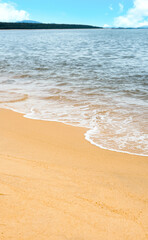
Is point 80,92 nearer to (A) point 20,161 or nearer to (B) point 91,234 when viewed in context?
(A) point 20,161

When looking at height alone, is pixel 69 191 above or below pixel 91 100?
below

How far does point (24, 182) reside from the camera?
2.72 meters

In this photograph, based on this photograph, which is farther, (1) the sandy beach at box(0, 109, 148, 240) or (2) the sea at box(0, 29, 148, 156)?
(2) the sea at box(0, 29, 148, 156)

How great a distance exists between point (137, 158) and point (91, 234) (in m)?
2.04

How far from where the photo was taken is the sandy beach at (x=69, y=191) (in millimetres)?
2084

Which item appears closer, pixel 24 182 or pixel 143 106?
pixel 24 182

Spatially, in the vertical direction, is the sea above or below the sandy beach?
above

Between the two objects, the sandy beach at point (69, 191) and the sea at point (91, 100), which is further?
the sea at point (91, 100)

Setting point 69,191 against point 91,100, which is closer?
point 69,191

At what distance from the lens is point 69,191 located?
2.63m

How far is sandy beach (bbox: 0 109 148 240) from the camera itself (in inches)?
82.0

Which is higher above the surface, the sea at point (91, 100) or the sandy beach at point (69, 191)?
the sea at point (91, 100)

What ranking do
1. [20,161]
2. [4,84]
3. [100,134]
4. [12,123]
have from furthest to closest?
1. [4,84]
2. [12,123]
3. [100,134]
4. [20,161]

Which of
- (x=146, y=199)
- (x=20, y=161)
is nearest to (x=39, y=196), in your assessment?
(x=20, y=161)
